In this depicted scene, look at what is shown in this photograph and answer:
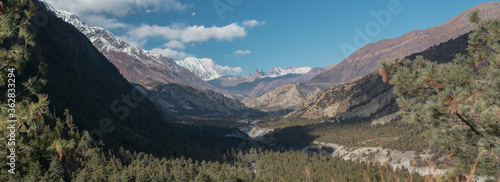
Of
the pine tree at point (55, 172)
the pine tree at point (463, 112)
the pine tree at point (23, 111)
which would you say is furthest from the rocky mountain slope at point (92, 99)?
the pine tree at point (463, 112)

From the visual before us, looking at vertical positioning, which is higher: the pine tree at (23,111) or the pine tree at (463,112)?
the pine tree at (23,111)

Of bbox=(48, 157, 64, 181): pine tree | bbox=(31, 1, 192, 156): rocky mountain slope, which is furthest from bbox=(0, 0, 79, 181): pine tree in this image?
bbox=(31, 1, 192, 156): rocky mountain slope

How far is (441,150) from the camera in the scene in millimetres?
10789

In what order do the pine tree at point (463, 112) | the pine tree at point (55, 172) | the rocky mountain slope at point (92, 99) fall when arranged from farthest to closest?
1. the rocky mountain slope at point (92, 99)
2. the pine tree at point (55, 172)
3. the pine tree at point (463, 112)

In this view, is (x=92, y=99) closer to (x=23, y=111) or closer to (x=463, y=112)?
(x=23, y=111)

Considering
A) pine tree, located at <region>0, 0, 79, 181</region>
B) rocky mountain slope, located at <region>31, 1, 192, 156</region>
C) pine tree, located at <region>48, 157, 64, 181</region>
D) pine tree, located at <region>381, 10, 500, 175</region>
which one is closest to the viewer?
pine tree, located at <region>0, 0, 79, 181</region>

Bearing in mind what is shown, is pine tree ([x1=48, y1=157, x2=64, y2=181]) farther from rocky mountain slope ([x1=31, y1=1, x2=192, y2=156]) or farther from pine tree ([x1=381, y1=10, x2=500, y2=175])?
pine tree ([x1=381, y1=10, x2=500, y2=175])

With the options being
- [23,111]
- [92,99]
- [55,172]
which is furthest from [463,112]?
[92,99]

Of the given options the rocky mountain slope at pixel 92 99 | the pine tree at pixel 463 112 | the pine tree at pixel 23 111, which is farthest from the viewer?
the rocky mountain slope at pixel 92 99

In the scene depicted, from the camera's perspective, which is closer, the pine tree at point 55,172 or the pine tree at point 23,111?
the pine tree at point 23,111

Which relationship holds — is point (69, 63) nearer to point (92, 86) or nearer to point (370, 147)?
point (92, 86)

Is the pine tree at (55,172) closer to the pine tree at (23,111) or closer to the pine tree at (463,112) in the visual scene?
the pine tree at (23,111)

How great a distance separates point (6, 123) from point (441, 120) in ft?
55.4

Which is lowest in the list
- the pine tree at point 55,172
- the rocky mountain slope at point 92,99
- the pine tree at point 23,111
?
the pine tree at point 55,172
